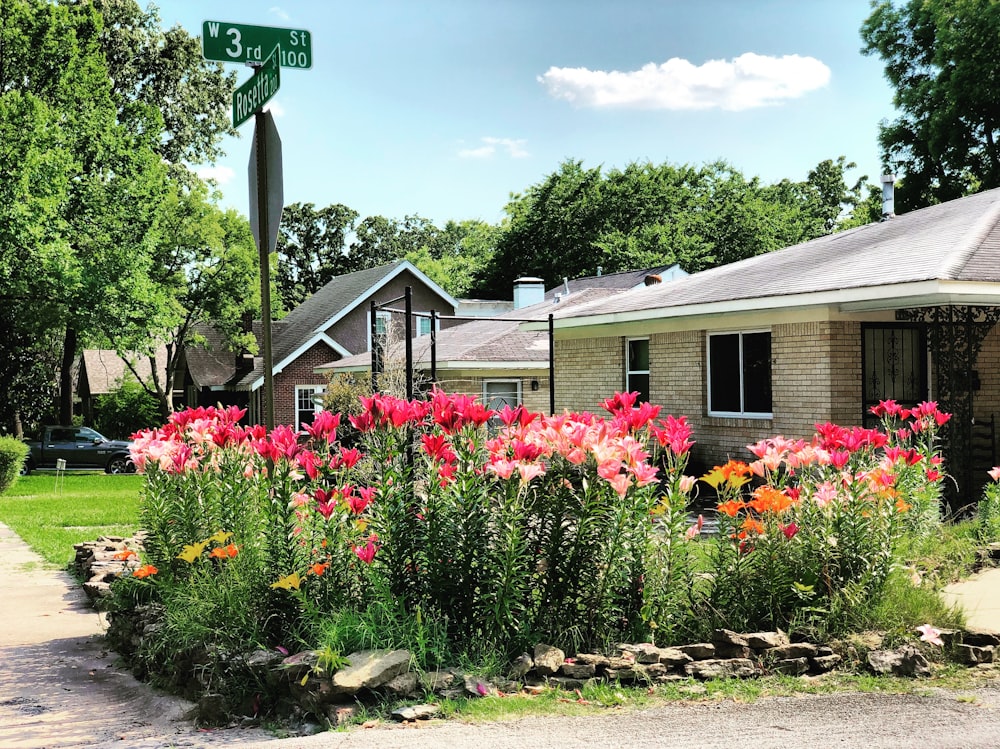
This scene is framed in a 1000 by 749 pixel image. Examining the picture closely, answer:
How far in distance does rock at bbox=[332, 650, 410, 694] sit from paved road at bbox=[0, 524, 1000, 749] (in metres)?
0.33

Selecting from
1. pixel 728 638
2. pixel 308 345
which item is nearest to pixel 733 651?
pixel 728 638

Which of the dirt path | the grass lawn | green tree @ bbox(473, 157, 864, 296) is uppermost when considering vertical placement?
green tree @ bbox(473, 157, 864, 296)

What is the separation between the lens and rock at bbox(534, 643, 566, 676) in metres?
5.17

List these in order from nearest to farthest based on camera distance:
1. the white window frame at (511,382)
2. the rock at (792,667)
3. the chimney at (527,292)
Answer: the rock at (792,667) → the white window frame at (511,382) → the chimney at (527,292)

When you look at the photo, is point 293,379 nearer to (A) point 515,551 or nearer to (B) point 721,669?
(A) point 515,551

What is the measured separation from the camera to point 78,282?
1049 inches

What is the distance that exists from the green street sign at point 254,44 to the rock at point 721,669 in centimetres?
419

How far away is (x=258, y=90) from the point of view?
→ 591cm

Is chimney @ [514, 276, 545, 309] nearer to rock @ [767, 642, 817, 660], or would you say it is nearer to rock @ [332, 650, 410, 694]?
rock @ [767, 642, 817, 660]

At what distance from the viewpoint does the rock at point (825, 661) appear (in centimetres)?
537

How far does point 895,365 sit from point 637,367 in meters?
4.73

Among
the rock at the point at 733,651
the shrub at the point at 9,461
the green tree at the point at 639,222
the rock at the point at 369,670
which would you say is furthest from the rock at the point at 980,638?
the green tree at the point at 639,222

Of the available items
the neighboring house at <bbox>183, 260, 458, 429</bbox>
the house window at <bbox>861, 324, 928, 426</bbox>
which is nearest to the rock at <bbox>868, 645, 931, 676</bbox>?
the house window at <bbox>861, 324, 928, 426</bbox>

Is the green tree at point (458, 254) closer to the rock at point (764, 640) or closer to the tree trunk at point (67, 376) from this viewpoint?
the tree trunk at point (67, 376)
